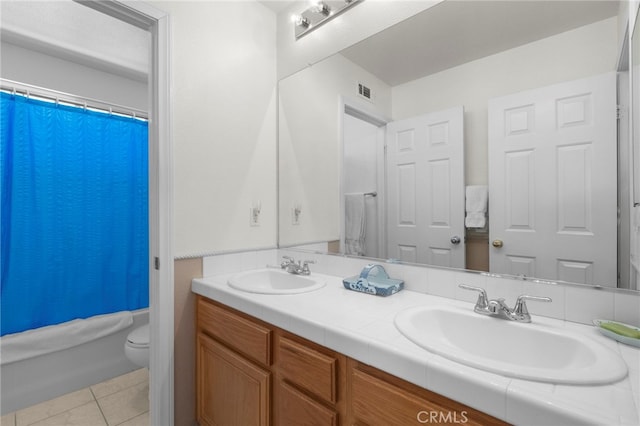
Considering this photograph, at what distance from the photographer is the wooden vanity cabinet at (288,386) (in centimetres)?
74

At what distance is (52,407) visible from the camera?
5.97ft

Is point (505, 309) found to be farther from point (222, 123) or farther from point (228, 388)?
point (222, 123)

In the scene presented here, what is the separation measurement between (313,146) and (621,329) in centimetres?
153

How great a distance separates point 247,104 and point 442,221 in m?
1.29

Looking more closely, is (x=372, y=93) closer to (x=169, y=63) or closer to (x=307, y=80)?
(x=307, y=80)

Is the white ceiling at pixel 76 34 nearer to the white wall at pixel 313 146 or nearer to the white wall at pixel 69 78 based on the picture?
the white wall at pixel 69 78

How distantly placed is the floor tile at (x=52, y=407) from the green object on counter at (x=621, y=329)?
8.50 feet

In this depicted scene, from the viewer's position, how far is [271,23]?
1.98m

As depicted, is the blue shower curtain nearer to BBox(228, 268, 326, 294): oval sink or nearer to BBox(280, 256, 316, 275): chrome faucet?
BBox(228, 268, 326, 294): oval sink

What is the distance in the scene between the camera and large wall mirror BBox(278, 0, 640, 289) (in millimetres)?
958

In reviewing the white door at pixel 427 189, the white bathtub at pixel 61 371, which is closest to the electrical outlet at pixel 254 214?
the white door at pixel 427 189

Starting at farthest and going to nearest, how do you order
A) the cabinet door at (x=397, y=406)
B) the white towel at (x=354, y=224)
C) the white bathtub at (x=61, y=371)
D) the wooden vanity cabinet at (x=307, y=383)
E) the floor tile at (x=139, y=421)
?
the white bathtub at (x=61, y=371), the floor tile at (x=139, y=421), the white towel at (x=354, y=224), the wooden vanity cabinet at (x=307, y=383), the cabinet door at (x=397, y=406)

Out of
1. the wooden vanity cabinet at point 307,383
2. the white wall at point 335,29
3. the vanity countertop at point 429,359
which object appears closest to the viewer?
the vanity countertop at point 429,359

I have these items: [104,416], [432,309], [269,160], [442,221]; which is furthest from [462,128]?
[104,416]
